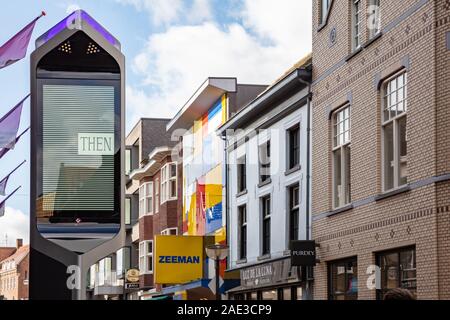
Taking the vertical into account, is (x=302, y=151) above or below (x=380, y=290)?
above

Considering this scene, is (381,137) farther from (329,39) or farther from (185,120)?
(185,120)

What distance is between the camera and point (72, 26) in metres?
8.70

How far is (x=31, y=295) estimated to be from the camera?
8.25 m

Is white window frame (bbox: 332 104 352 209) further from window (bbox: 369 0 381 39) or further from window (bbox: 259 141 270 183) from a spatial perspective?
window (bbox: 259 141 270 183)

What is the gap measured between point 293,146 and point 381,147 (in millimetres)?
7508

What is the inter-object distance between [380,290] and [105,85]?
12767 mm

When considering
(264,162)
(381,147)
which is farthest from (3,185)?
(381,147)

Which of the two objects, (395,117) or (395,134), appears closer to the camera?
(395,134)

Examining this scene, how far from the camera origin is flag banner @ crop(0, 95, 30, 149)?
2139 centimetres

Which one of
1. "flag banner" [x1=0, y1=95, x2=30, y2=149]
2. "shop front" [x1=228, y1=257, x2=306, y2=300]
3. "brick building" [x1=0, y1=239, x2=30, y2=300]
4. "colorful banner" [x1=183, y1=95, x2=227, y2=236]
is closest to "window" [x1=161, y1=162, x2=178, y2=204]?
"colorful banner" [x1=183, y1=95, x2=227, y2=236]

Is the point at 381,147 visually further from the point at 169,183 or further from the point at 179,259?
the point at 169,183
